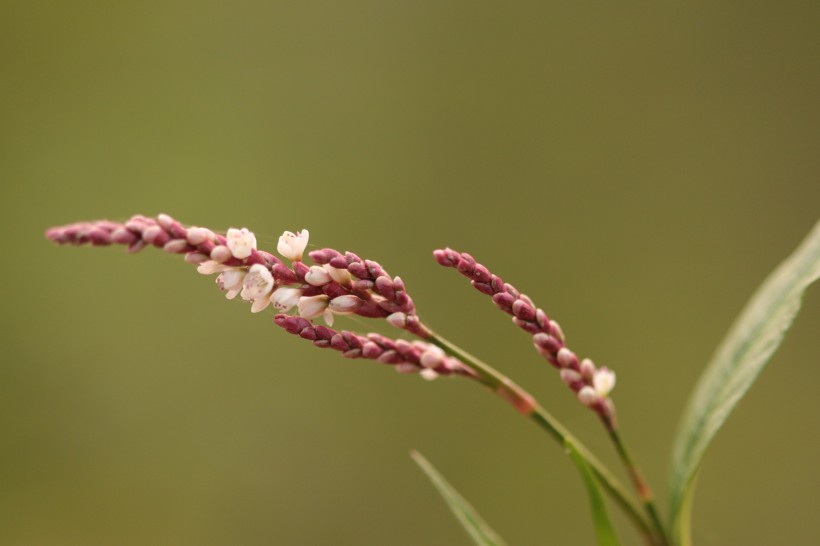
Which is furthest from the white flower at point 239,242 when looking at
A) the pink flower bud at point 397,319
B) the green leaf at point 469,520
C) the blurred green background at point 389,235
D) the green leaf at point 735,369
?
the blurred green background at point 389,235

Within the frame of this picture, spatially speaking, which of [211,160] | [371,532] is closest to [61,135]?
[211,160]

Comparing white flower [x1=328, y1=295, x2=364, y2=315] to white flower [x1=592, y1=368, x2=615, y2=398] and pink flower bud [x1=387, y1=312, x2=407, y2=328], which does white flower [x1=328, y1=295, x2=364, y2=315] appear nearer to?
pink flower bud [x1=387, y1=312, x2=407, y2=328]

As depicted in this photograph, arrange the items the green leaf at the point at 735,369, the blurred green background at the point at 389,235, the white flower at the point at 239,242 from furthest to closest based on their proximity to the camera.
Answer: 1. the blurred green background at the point at 389,235
2. the green leaf at the point at 735,369
3. the white flower at the point at 239,242

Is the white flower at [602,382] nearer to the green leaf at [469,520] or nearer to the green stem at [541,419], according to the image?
the green stem at [541,419]

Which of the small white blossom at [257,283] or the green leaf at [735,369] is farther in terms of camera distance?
the green leaf at [735,369]

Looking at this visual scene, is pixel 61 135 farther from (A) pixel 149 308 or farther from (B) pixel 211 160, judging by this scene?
(A) pixel 149 308

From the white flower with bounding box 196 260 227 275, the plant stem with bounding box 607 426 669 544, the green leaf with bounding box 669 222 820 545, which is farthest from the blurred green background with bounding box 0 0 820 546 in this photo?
A: the white flower with bounding box 196 260 227 275

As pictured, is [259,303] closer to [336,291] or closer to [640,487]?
[336,291]
